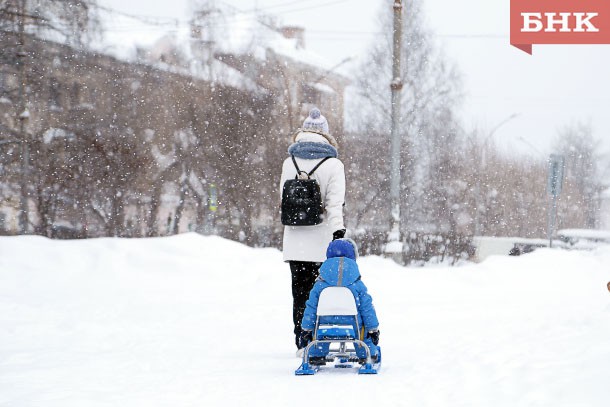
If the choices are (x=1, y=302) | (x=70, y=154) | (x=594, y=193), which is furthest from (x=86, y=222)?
(x=594, y=193)

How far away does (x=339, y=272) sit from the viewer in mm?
4930

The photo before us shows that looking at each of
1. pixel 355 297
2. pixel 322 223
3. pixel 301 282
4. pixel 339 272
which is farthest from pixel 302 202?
pixel 355 297

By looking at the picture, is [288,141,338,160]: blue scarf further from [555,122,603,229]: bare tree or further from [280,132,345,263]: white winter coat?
[555,122,603,229]: bare tree

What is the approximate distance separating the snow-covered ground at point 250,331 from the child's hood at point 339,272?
23.7 inches

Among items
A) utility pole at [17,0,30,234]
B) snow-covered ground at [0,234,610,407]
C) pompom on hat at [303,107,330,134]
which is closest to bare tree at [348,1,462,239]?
utility pole at [17,0,30,234]

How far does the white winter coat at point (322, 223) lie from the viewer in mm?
5633

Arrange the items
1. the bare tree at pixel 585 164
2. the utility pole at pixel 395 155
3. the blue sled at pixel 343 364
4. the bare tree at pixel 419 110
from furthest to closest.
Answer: the bare tree at pixel 585 164
the bare tree at pixel 419 110
the utility pole at pixel 395 155
the blue sled at pixel 343 364

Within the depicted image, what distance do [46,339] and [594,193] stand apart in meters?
58.0

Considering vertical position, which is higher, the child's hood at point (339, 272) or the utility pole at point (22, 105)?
the utility pole at point (22, 105)

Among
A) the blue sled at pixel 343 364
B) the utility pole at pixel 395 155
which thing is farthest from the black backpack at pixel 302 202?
the utility pole at pixel 395 155

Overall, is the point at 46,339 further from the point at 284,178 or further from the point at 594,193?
the point at 594,193

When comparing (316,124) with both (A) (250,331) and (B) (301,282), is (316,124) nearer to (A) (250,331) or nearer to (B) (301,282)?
(B) (301,282)

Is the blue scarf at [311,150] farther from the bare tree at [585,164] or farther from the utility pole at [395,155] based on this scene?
the bare tree at [585,164]

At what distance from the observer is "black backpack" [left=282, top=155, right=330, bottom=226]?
18.2 ft
